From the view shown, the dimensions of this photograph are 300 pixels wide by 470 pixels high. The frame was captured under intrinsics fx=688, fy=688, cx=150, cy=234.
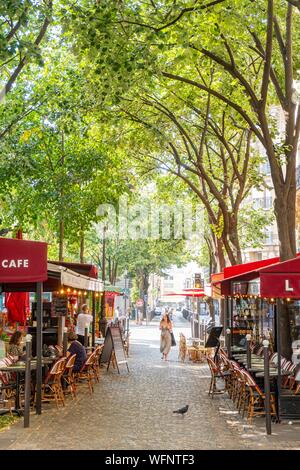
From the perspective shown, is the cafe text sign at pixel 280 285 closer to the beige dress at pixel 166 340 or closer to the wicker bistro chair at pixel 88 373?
the wicker bistro chair at pixel 88 373

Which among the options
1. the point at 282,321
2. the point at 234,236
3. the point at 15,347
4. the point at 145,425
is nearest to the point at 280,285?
the point at 145,425

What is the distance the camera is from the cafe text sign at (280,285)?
11164 millimetres

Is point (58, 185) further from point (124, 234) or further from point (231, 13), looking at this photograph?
point (124, 234)

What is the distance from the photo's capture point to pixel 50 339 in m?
21.3

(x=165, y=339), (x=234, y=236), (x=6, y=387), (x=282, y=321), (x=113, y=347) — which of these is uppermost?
(x=234, y=236)

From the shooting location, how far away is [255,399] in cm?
1323

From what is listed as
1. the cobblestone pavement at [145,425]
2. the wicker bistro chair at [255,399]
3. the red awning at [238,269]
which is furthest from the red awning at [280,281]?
the red awning at [238,269]

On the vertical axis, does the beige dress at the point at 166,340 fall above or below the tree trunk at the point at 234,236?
below

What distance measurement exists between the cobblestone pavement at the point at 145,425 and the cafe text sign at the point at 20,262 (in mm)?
2533

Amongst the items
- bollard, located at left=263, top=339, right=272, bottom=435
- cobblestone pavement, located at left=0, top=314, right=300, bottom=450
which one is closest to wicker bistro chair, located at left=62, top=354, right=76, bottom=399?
cobblestone pavement, located at left=0, top=314, right=300, bottom=450

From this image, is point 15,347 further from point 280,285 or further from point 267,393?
point 280,285

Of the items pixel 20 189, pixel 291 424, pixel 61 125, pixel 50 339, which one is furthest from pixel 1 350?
pixel 20 189

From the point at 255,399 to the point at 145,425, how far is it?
2.50 m

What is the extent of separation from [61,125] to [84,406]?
7699 mm
